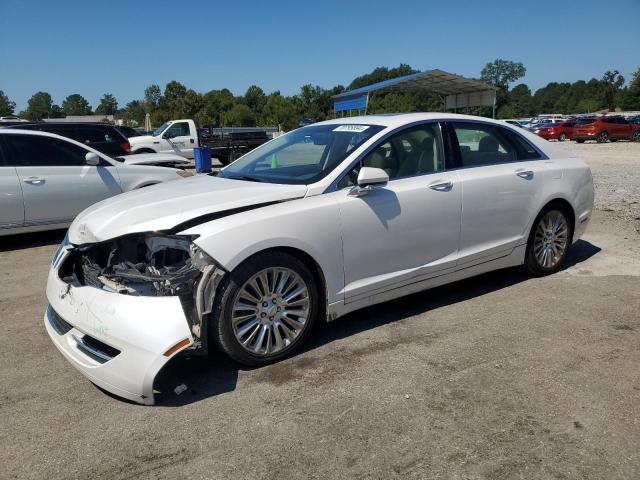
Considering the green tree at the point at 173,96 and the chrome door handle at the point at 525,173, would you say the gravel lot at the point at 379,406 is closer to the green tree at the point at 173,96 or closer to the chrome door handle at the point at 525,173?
the chrome door handle at the point at 525,173

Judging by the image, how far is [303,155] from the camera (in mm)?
4516

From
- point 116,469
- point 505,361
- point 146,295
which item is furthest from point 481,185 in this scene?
point 116,469

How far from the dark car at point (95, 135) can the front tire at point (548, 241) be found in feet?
32.9

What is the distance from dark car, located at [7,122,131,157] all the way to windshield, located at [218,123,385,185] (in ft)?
27.6

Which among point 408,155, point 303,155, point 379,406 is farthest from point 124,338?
point 408,155

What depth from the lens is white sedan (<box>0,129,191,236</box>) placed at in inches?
276

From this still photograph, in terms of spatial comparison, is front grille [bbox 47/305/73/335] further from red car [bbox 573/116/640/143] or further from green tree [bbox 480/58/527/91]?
green tree [bbox 480/58/527/91]

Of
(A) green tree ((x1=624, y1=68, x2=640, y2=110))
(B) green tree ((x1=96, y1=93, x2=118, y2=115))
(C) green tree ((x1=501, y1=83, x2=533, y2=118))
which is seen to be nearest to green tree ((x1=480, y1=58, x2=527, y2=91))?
(C) green tree ((x1=501, y1=83, x2=533, y2=118))

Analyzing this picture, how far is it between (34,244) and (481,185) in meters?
6.18

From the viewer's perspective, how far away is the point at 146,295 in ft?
10.6

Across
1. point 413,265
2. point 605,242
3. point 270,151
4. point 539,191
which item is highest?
point 270,151

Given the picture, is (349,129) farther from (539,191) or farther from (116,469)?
(116,469)

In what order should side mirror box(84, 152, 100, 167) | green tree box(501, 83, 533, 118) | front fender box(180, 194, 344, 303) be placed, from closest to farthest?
1. front fender box(180, 194, 344, 303)
2. side mirror box(84, 152, 100, 167)
3. green tree box(501, 83, 533, 118)

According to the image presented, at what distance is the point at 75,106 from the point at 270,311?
174m
